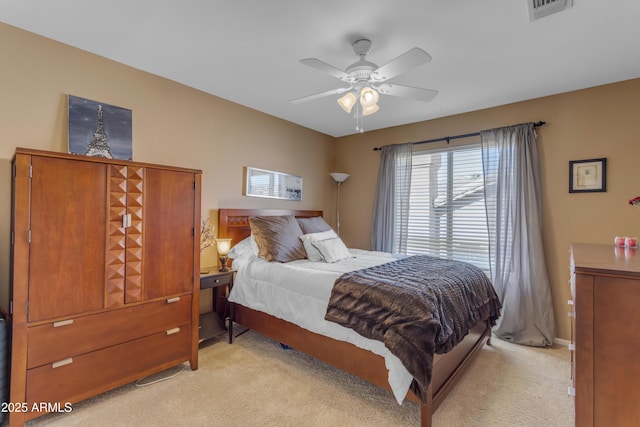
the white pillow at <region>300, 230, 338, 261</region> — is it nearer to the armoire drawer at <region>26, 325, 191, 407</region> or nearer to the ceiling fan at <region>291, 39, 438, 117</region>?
the armoire drawer at <region>26, 325, 191, 407</region>

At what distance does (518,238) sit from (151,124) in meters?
3.92

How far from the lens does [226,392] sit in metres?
2.18

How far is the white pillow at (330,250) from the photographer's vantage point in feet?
10.2

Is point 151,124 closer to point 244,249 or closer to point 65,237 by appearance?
point 65,237

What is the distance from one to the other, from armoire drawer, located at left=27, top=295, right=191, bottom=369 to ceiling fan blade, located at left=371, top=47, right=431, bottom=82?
7.43 ft

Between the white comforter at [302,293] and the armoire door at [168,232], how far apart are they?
63 cm

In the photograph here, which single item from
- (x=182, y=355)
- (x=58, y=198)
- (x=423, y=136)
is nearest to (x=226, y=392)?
(x=182, y=355)

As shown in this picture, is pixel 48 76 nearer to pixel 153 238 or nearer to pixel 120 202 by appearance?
pixel 120 202

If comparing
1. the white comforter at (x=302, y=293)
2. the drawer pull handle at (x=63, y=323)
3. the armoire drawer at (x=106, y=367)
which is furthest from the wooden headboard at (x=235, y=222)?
the drawer pull handle at (x=63, y=323)

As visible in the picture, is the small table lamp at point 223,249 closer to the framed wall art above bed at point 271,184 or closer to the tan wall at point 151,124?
the tan wall at point 151,124

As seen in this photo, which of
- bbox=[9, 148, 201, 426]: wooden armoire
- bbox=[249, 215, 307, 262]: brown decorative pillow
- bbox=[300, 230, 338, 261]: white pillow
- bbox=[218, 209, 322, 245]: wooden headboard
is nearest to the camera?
bbox=[9, 148, 201, 426]: wooden armoire

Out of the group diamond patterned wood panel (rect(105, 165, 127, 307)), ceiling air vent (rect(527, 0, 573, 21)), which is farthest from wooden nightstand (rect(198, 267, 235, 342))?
A: ceiling air vent (rect(527, 0, 573, 21))

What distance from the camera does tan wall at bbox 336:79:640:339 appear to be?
109 inches

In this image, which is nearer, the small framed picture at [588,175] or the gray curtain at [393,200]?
the small framed picture at [588,175]
